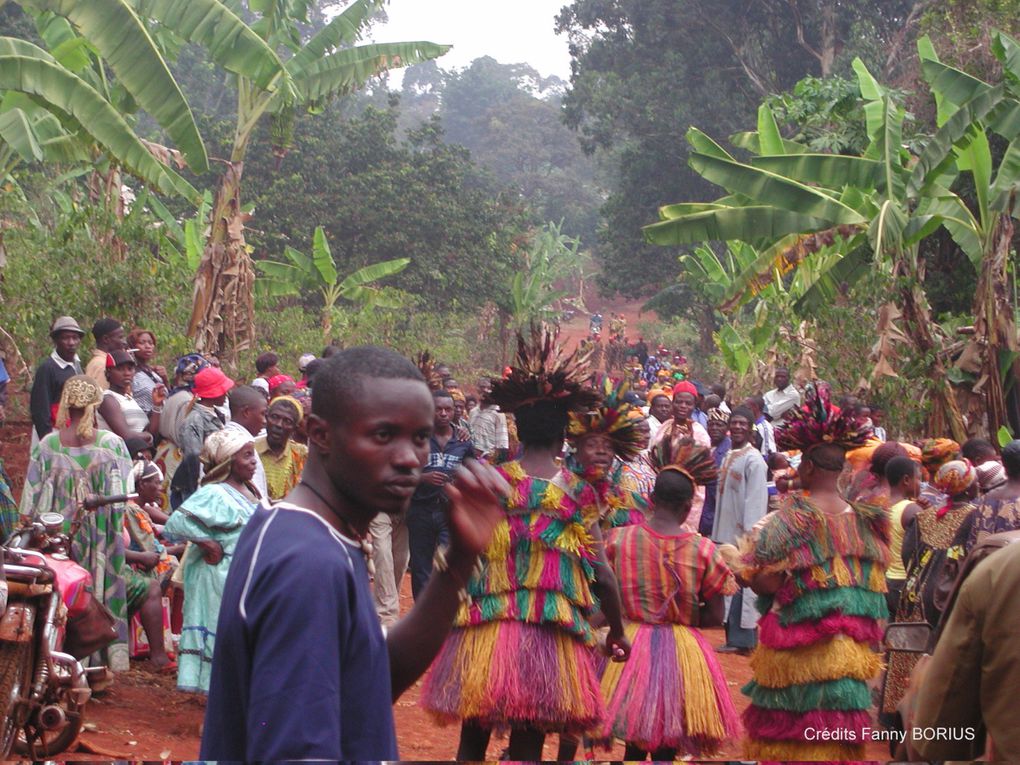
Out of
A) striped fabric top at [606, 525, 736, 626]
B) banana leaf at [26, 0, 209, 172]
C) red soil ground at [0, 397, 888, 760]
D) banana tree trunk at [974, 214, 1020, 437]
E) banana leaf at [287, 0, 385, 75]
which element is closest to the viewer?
striped fabric top at [606, 525, 736, 626]

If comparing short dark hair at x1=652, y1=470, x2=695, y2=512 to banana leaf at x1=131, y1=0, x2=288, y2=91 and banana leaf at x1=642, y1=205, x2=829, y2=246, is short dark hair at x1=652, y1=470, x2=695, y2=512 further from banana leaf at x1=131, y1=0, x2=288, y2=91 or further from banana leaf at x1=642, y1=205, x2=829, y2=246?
banana leaf at x1=642, y1=205, x2=829, y2=246

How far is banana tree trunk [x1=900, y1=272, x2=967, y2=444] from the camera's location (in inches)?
563

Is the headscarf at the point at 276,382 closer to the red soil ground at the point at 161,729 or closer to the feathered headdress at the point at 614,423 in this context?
the red soil ground at the point at 161,729

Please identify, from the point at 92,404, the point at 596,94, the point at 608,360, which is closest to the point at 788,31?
the point at 596,94

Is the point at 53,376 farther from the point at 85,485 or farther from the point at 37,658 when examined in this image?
the point at 37,658

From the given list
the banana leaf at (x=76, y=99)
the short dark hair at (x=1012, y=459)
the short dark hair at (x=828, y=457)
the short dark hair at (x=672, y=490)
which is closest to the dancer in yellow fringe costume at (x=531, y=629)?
the short dark hair at (x=672, y=490)

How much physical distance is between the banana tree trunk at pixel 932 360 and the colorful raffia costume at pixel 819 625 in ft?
30.4

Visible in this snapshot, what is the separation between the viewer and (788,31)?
39.1 m

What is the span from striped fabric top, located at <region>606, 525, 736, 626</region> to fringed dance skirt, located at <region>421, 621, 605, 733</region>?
36cm

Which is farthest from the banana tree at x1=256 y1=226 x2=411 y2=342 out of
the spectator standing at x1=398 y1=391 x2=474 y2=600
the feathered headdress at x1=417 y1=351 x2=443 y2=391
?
→ the spectator standing at x1=398 y1=391 x2=474 y2=600

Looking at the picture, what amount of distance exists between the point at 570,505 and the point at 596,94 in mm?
36775

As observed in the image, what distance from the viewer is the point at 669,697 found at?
5285 mm

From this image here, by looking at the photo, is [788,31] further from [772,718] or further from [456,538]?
[456,538]

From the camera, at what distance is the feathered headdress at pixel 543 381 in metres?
5.55
